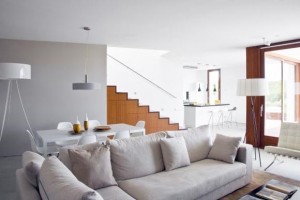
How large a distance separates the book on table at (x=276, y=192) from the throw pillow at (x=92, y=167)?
1530 mm

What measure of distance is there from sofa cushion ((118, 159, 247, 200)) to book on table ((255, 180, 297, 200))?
53 centimetres

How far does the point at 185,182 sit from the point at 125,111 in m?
4.28

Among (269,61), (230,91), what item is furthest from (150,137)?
(230,91)

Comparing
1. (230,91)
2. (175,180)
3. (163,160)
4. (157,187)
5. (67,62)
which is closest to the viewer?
(157,187)

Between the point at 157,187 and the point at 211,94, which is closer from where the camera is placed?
the point at 157,187

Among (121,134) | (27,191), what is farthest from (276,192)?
(121,134)

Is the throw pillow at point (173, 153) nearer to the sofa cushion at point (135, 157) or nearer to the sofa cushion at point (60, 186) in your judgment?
the sofa cushion at point (135, 157)

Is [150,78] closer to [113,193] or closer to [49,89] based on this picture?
[49,89]

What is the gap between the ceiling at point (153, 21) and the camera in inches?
127

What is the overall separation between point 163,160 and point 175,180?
0.45 meters

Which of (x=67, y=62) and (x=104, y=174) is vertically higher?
(x=67, y=62)

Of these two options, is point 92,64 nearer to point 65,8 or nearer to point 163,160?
point 65,8

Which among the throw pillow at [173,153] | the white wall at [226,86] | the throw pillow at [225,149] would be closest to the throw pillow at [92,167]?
the throw pillow at [173,153]

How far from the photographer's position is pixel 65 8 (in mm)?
3361
